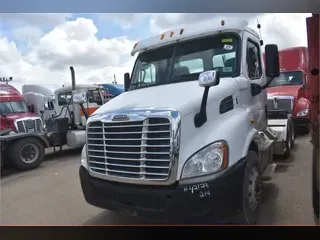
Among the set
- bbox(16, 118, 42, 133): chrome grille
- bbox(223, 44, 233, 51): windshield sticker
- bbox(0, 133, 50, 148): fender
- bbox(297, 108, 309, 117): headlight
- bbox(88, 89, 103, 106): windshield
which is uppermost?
bbox(223, 44, 233, 51): windshield sticker

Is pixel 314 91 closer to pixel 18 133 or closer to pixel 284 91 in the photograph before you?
pixel 284 91

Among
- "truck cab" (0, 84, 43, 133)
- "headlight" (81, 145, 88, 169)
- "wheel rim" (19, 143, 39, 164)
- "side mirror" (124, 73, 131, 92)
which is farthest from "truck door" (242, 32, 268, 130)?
"truck cab" (0, 84, 43, 133)

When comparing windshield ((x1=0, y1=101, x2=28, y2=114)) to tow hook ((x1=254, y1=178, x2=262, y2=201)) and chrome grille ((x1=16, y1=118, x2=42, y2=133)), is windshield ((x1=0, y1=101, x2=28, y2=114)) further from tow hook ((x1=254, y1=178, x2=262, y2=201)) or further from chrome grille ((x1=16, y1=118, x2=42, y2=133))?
tow hook ((x1=254, y1=178, x2=262, y2=201))

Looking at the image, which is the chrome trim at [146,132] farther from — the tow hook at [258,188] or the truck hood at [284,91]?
the truck hood at [284,91]

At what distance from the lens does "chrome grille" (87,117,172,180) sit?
184 centimetres

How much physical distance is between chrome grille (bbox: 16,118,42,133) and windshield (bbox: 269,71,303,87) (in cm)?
334

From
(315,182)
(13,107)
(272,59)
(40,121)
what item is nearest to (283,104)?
(272,59)

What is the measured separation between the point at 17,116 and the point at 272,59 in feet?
13.7

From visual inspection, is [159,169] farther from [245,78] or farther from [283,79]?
[283,79]

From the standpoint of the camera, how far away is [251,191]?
6.85 ft

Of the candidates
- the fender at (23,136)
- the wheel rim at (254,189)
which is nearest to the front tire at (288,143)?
the wheel rim at (254,189)

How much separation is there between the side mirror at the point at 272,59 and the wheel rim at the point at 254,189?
0.89m

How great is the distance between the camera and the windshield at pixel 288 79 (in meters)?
3.04

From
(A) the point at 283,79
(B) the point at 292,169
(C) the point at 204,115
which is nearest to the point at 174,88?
(C) the point at 204,115
